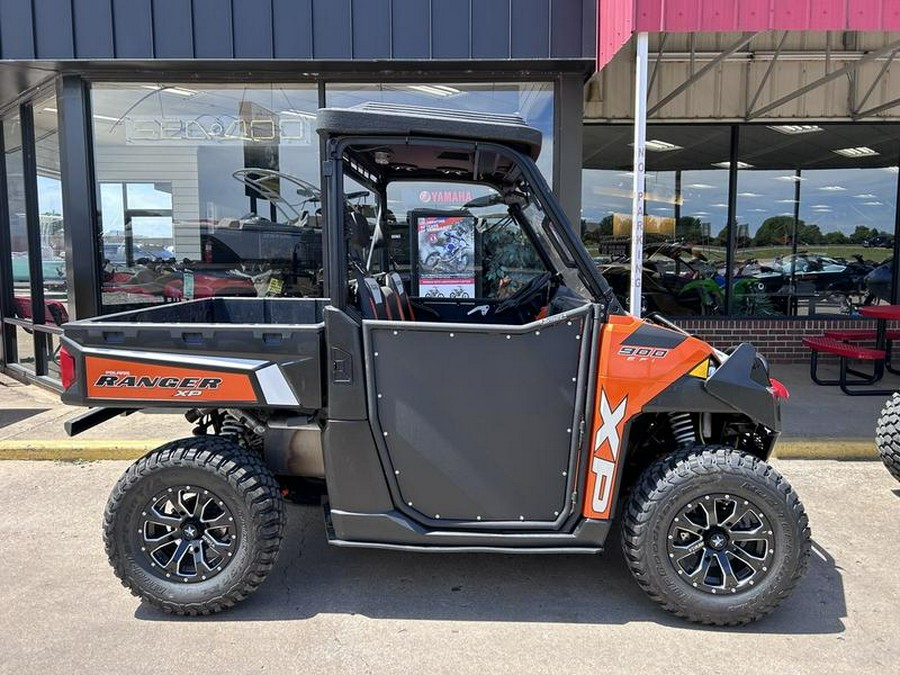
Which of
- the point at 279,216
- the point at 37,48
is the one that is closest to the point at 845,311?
the point at 279,216

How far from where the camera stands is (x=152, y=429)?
5945mm

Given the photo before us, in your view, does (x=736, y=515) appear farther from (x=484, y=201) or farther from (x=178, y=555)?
(x=178, y=555)

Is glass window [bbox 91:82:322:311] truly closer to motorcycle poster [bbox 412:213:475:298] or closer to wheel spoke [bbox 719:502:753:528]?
motorcycle poster [bbox 412:213:475:298]

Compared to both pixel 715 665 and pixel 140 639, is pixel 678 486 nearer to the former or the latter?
pixel 715 665

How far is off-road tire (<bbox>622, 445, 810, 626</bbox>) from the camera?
2914 mm

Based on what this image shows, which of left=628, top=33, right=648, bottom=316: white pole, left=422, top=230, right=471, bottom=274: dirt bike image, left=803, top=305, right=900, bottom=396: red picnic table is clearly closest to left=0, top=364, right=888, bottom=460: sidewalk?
left=803, top=305, right=900, bottom=396: red picnic table

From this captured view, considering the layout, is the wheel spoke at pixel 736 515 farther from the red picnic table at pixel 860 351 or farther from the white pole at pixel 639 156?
the red picnic table at pixel 860 351

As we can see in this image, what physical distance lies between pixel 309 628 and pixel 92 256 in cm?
495

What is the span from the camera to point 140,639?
2916mm

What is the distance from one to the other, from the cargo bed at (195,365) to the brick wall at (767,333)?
6.81 metres

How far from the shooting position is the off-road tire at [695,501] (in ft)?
9.56

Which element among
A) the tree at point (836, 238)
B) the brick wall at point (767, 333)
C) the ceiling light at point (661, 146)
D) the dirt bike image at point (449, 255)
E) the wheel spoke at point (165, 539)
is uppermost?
the ceiling light at point (661, 146)

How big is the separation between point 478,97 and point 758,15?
2.58 m

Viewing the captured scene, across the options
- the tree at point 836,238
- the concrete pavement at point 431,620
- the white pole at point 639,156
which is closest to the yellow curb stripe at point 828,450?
the concrete pavement at point 431,620
